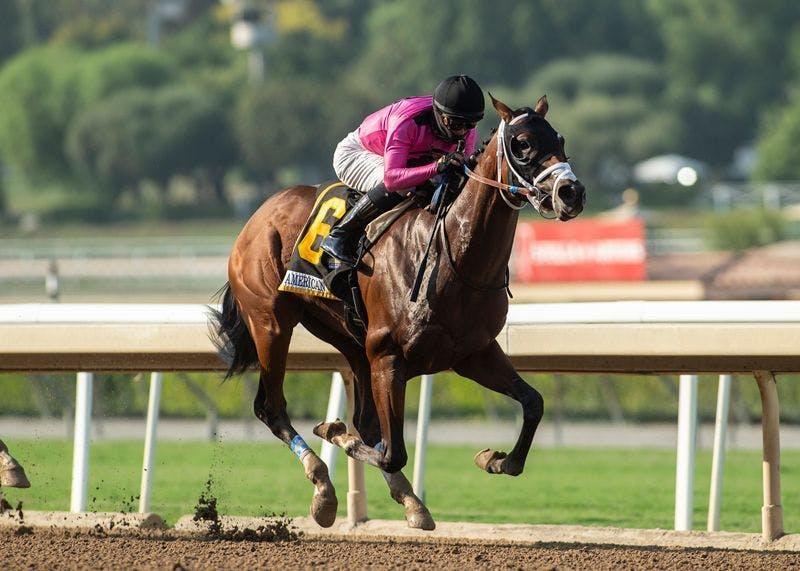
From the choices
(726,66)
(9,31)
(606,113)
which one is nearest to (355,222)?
(606,113)

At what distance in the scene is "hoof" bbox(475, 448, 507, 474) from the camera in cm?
572

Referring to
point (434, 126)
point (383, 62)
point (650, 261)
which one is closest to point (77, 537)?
point (434, 126)

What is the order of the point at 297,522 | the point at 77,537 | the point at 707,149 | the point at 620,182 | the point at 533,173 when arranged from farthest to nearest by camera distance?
the point at 707,149
the point at 620,182
the point at 297,522
the point at 77,537
the point at 533,173

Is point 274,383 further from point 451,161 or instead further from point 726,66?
point 726,66

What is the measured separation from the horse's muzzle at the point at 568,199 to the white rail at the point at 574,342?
1024 millimetres

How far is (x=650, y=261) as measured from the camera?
22219 mm

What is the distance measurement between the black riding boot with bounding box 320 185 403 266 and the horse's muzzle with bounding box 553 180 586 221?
2.99ft

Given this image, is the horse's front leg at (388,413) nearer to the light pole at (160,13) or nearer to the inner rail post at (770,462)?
the inner rail post at (770,462)

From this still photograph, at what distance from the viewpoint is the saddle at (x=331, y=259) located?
19.2 feet

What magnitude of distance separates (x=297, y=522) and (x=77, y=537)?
40.8 inches

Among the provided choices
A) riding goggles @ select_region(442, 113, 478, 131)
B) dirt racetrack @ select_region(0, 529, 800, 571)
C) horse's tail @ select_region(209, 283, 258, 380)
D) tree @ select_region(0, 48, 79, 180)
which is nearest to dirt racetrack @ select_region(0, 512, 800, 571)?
dirt racetrack @ select_region(0, 529, 800, 571)

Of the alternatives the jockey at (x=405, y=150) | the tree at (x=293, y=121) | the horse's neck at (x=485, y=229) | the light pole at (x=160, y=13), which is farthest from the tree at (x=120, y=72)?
the horse's neck at (x=485, y=229)

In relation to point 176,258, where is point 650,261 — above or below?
below

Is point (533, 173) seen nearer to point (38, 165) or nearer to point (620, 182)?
point (620, 182)
